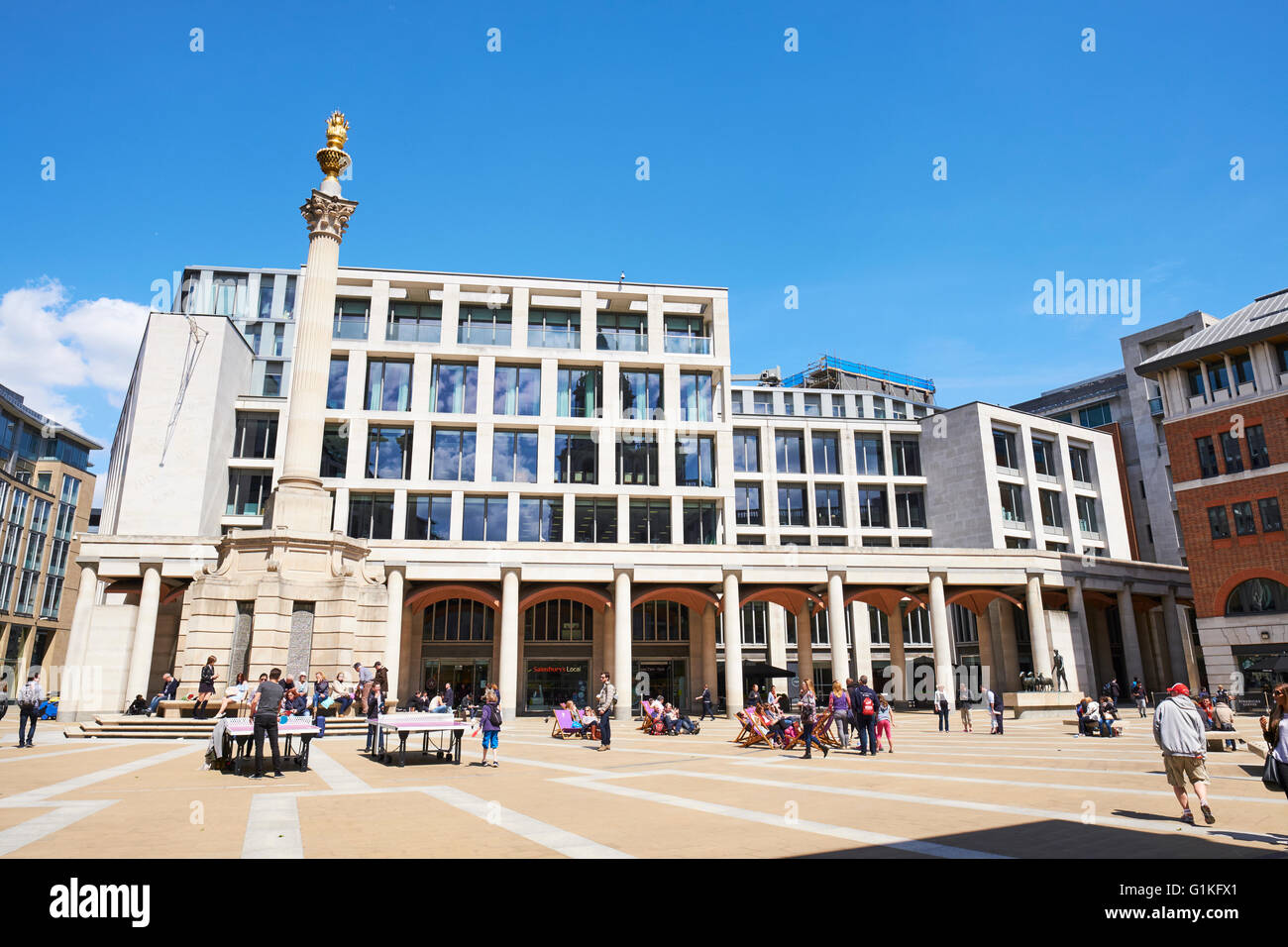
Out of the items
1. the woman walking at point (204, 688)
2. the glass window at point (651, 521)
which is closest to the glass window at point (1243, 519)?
the glass window at point (651, 521)

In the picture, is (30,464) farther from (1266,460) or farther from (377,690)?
(1266,460)

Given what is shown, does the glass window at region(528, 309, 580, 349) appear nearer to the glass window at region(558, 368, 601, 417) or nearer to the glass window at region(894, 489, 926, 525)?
the glass window at region(558, 368, 601, 417)

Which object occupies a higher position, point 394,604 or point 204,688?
point 394,604

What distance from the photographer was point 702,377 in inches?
2069

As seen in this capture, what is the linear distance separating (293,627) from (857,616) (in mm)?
39554

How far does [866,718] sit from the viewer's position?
63.0ft

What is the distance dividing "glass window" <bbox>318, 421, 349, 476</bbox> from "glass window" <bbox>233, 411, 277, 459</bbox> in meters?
6.34

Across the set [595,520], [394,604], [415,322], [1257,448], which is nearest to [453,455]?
[415,322]

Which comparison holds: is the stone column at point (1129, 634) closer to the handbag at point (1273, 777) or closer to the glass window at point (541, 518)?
the glass window at point (541, 518)

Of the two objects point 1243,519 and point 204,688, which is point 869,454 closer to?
point 1243,519

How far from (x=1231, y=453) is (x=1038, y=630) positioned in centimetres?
1399

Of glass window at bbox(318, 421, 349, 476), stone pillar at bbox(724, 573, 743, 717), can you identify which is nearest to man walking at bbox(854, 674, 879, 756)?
stone pillar at bbox(724, 573, 743, 717)

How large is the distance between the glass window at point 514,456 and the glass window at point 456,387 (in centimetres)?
268
